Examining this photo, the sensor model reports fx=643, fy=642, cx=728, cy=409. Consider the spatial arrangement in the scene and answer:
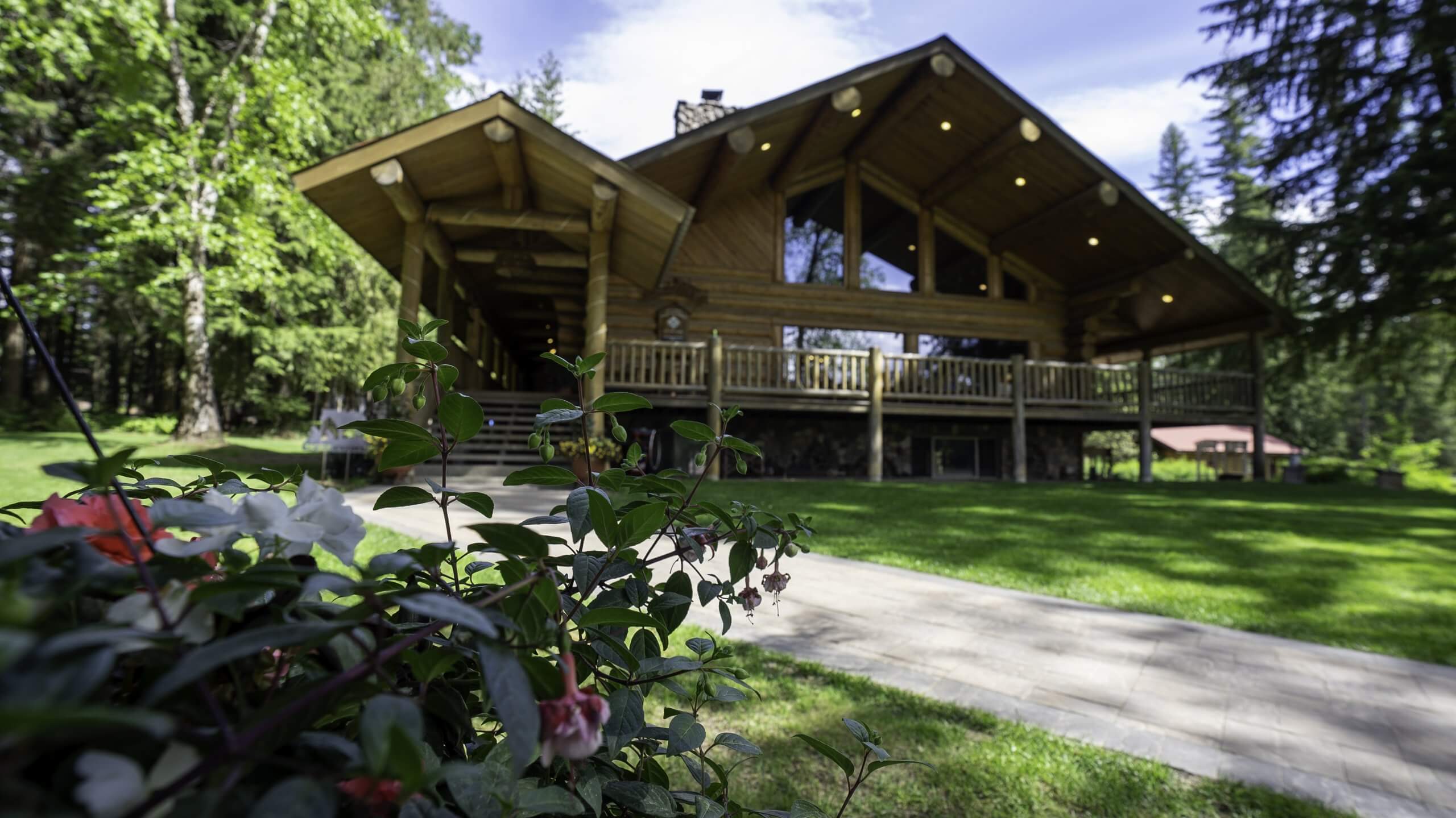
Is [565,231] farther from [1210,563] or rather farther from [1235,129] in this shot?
[1235,129]

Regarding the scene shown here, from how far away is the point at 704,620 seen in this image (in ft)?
10.6

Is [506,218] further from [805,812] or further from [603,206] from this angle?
[805,812]

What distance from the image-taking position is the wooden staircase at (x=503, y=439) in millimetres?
9211

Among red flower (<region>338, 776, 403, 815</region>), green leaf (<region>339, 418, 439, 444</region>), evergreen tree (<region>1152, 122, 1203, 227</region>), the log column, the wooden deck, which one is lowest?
red flower (<region>338, 776, 403, 815</region>)

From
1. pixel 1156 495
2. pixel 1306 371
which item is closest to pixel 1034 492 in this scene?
pixel 1156 495

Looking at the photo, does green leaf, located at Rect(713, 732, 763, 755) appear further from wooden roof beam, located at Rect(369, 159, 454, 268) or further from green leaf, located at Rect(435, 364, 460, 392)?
wooden roof beam, located at Rect(369, 159, 454, 268)

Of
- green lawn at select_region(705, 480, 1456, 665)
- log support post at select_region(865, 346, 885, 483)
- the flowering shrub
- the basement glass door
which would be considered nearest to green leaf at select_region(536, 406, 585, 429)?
the flowering shrub

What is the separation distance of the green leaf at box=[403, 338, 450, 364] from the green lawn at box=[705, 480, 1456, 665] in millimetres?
2614

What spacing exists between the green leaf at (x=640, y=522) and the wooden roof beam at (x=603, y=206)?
300 inches

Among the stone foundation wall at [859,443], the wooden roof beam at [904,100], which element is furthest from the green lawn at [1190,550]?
the wooden roof beam at [904,100]

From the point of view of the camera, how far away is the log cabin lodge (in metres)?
8.77

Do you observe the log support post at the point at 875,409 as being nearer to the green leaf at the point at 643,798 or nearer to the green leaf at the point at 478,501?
the green leaf at the point at 643,798

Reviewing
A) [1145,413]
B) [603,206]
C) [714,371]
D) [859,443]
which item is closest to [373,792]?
[603,206]

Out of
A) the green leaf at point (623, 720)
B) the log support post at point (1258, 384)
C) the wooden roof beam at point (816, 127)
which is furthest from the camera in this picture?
the log support post at point (1258, 384)
